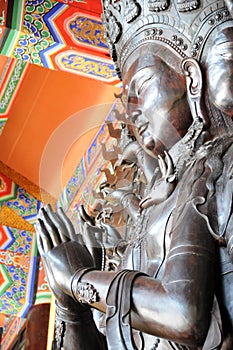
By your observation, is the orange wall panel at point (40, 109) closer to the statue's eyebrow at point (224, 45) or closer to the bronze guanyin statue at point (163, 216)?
the bronze guanyin statue at point (163, 216)

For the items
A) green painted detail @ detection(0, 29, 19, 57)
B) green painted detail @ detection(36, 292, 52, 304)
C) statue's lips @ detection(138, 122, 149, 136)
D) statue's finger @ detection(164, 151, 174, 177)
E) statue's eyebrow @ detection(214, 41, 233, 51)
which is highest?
statue's eyebrow @ detection(214, 41, 233, 51)

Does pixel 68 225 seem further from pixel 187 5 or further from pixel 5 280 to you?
pixel 5 280

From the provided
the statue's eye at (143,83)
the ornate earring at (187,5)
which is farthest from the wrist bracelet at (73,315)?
the ornate earring at (187,5)

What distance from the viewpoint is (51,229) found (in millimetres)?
1758

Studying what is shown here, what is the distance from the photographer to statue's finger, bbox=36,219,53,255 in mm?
1742

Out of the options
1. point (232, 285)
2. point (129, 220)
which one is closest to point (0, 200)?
point (129, 220)

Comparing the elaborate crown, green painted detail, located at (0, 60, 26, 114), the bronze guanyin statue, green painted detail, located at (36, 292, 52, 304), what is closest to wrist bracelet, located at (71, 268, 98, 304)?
the bronze guanyin statue

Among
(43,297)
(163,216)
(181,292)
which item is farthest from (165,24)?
(43,297)

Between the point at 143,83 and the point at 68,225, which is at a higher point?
the point at 143,83

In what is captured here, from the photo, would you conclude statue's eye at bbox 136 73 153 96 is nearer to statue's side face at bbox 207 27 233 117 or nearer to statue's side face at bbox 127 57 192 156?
statue's side face at bbox 127 57 192 156

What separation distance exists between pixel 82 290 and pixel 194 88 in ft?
1.81

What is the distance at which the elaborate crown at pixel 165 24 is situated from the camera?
1832 mm

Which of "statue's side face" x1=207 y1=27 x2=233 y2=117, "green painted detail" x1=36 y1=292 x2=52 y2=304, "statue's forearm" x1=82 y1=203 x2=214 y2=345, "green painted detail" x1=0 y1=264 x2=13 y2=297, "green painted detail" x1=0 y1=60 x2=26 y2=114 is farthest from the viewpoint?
"green painted detail" x1=0 y1=264 x2=13 y2=297

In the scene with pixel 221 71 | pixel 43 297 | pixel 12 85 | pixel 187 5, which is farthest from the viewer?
pixel 43 297
